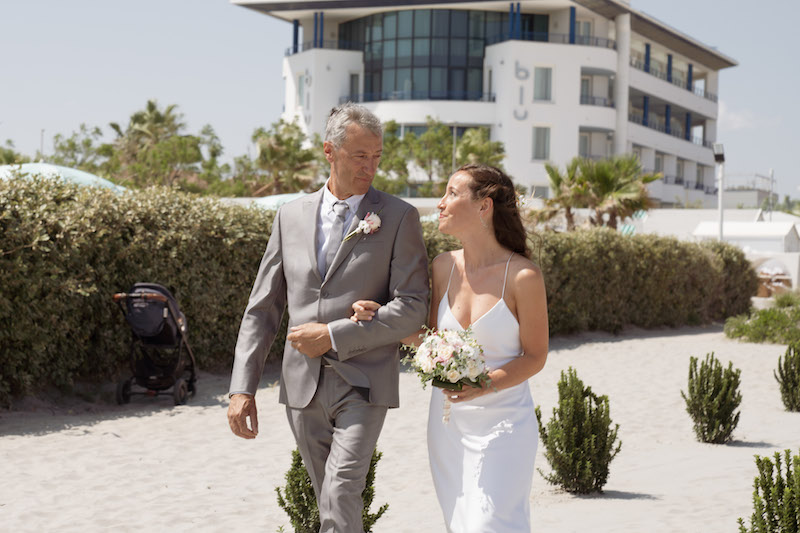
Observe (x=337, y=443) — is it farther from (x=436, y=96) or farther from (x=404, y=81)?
(x=404, y=81)

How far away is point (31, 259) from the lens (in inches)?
375

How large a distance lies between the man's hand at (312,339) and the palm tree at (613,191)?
76.1 ft

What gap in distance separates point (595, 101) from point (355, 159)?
57.4 meters

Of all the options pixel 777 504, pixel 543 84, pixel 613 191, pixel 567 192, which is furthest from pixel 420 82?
pixel 777 504

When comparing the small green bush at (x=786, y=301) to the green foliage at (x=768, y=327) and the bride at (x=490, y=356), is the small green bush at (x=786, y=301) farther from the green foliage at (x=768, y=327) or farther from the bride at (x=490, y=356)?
the bride at (x=490, y=356)

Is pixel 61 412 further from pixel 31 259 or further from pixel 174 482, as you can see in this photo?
pixel 174 482

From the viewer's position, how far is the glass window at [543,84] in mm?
56500

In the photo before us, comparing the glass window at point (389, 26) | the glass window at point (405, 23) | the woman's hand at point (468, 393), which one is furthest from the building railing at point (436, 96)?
the woman's hand at point (468, 393)

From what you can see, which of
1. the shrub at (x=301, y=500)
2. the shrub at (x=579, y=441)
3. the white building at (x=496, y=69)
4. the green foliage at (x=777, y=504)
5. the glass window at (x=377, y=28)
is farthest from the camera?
the glass window at (x=377, y=28)

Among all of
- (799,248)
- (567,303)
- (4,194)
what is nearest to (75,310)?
(4,194)

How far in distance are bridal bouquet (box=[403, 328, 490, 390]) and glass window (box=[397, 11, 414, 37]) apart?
2168 inches

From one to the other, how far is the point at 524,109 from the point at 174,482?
51.1m

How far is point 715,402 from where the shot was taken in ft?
28.6

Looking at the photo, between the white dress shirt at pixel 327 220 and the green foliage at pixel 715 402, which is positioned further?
the green foliage at pixel 715 402
